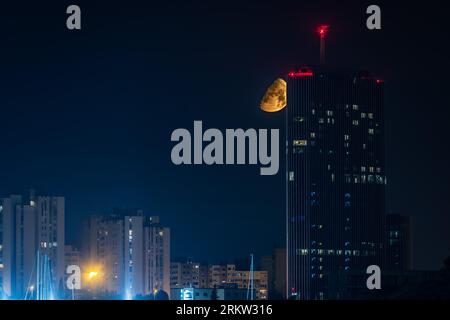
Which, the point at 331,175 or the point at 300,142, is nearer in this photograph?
the point at 331,175

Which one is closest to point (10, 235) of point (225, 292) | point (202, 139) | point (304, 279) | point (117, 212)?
point (117, 212)

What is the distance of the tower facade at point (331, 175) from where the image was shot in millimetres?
60469

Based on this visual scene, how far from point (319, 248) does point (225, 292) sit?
17.5 m

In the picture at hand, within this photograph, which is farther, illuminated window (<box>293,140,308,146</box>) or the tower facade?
illuminated window (<box>293,140,308,146</box>)

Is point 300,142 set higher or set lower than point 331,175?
higher

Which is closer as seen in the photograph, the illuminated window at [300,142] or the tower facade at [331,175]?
the tower facade at [331,175]

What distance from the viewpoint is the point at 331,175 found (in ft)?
219

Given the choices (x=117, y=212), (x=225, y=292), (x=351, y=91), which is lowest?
(x=225, y=292)

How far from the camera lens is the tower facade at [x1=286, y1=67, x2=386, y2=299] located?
60.5 metres

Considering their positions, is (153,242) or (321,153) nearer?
(153,242)

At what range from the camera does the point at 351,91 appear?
6325 cm
